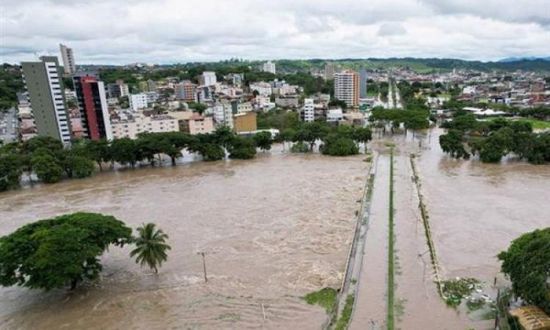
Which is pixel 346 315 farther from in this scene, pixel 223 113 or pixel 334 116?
pixel 223 113

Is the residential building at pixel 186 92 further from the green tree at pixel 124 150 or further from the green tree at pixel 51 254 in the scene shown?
the green tree at pixel 51 254

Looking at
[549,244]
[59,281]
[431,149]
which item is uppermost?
[549,244]

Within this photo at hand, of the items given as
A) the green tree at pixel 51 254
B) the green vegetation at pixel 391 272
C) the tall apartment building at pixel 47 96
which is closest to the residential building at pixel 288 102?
the tall apartment building at pixel 47 96

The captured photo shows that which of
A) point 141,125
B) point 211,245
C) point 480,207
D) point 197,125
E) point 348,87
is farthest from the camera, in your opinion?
point 348,87

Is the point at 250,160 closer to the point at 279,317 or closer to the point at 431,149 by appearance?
the point at 431,149

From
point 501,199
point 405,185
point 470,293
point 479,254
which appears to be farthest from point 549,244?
point 405,185

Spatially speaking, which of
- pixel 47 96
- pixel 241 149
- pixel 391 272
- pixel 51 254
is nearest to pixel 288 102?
pixel 241 149
